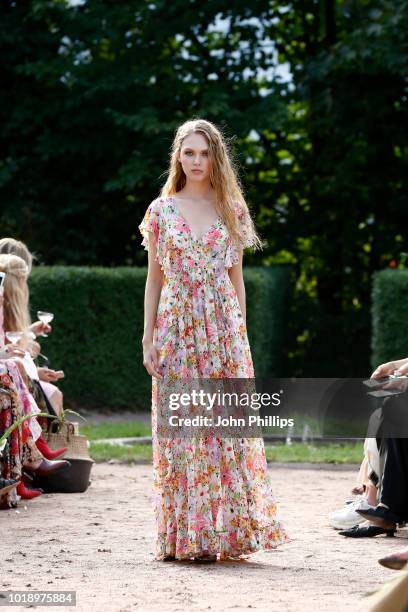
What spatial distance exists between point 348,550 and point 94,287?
10.0 metres

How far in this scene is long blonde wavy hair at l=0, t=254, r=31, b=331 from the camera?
7.80 meters

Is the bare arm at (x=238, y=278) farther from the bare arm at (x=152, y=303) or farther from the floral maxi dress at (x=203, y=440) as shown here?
the bare arm at (x=152, y=303)

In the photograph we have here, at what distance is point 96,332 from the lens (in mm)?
15664

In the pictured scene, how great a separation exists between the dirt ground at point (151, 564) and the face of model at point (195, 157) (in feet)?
6.11

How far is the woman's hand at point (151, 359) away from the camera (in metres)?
5.59

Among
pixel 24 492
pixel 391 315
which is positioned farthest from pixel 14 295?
pixel 391 315

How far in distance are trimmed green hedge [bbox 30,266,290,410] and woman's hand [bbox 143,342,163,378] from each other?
9.48m

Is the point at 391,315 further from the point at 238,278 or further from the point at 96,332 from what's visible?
the point at 238,278

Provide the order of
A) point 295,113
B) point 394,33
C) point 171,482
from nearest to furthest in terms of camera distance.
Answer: point 171,482 < point 394,33 < point 295,113

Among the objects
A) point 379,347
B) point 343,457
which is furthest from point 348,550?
point 379,347

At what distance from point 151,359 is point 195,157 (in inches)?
39.4

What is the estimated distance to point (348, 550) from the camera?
603 cm

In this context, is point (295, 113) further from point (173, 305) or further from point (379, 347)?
point (173, 305)

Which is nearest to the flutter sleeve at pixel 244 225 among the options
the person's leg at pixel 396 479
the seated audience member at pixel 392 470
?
the seated audience member at pixel 392 470
